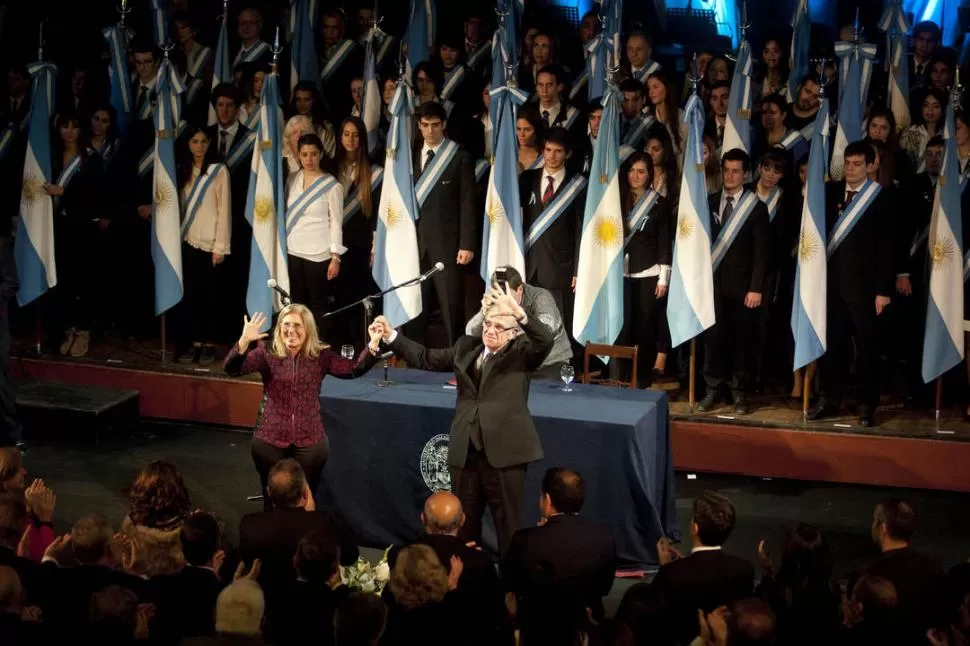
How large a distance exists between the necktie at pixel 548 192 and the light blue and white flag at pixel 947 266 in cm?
272

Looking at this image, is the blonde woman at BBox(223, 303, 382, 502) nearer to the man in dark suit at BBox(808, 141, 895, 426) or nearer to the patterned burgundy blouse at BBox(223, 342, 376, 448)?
the patterned burgundy blouse at BBox(223, 342, 376, 448)

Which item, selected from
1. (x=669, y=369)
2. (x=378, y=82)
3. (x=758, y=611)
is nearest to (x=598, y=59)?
(x=378, y=82)

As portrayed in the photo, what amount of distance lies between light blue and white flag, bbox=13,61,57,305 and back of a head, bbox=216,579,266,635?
285 inches

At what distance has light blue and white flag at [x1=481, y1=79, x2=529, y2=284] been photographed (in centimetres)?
1054

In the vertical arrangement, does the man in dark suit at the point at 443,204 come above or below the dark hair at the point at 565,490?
above

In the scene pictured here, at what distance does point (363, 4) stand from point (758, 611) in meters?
9.74

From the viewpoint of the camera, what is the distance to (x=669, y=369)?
11266 millimetres

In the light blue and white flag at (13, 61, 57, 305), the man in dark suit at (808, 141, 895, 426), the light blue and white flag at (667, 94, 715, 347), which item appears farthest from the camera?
the light blue and white flag at (13, 61, 57, 305)

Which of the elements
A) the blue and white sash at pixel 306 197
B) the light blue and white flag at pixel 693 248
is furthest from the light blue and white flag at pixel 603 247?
the blue and white sash at pixel 306 197

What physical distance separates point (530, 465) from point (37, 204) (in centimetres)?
535

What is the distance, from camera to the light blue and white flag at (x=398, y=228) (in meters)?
10.8

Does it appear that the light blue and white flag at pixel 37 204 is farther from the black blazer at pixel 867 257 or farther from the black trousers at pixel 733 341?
the black blazer at pixel 867 257

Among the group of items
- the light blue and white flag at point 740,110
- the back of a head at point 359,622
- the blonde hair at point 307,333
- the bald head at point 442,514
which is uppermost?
the light blue and white flag at point 740,110

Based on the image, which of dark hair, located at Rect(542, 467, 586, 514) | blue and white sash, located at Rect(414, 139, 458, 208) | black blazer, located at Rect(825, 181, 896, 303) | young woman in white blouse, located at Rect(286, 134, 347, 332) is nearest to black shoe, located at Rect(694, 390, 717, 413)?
black blazer, located at Rect(825, 181, 896, 303)
